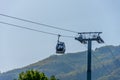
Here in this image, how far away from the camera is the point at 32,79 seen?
63.8m

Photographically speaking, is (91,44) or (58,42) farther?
(91,44)

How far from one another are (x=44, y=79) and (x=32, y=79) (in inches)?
68.6

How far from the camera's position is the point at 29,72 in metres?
63.8

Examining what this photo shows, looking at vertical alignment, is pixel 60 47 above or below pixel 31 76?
above

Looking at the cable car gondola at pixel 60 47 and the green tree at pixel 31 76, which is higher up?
the cable car gondola at pixel 60 47

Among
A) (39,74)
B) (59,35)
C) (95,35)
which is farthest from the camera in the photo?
(95,35)

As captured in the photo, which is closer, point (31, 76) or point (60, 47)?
point (31, 76)

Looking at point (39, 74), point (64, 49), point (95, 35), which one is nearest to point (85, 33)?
point (95, 35)

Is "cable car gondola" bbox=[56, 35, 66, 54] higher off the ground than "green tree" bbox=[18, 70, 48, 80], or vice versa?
"cable car gondola" bbox=[56, 35, 66, 54]

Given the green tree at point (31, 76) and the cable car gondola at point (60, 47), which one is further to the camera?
the cable car gondola at point (60, 47)

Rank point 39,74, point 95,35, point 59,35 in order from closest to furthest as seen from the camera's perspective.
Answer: point 59,35, point 39,74, point 95,35

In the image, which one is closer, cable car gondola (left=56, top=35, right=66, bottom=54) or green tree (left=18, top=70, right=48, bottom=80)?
green tree (left=18, top=70, right=48, bottom=80)

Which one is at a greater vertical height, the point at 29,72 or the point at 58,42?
the point at 58,42

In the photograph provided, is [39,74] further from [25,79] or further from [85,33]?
[85,33]
